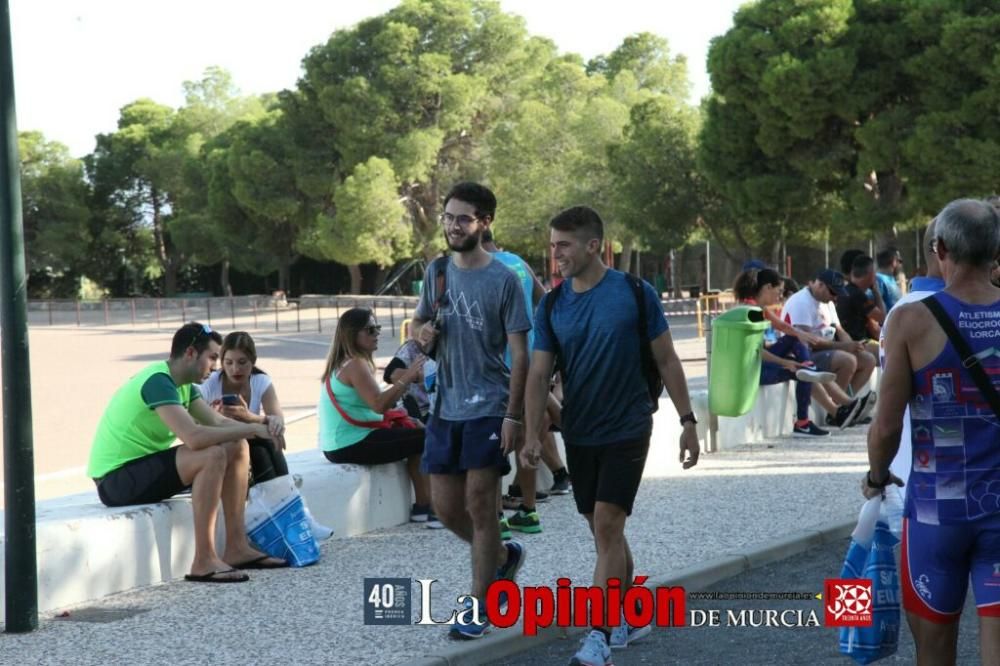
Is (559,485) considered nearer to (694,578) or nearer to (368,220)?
(694,578)

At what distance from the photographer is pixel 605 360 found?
5559mm

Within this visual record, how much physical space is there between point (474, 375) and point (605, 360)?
2.40 ft

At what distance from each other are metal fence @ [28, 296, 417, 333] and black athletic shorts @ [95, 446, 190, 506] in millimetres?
35638

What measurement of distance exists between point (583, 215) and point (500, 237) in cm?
4683

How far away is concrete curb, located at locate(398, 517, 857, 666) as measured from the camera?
19.3ft

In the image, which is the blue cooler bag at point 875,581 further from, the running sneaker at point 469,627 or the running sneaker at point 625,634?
the running sneaker at point 469,627

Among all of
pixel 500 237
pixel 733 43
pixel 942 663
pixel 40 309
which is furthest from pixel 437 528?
pixel 40 309

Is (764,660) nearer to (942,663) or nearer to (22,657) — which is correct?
(942,663)

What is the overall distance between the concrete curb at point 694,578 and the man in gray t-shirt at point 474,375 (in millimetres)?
108

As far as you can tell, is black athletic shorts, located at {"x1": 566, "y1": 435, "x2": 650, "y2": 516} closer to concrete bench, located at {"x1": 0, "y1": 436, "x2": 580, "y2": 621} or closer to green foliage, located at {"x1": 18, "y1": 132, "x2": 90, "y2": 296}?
concrete bench, located at {"x1": 0, "y1": 436, "x2": 580, "y2": 621}

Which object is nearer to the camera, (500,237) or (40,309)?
(500,237)

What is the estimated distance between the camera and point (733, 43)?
4109cm

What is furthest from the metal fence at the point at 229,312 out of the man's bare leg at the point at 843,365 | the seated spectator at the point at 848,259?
the man's bare leg at the point at 843,365

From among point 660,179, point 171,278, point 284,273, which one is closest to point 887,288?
point 660,179
